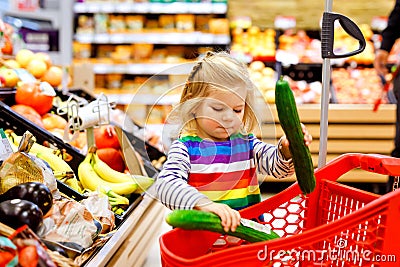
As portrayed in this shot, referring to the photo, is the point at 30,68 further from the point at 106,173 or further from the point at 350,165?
the point at 350,165

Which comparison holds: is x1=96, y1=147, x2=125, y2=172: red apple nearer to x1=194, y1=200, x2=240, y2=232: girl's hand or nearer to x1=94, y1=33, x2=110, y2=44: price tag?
x1=194, y1=200, x2=240, y2=232: girl's hand

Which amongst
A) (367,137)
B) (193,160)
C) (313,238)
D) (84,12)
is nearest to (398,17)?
(367,137)

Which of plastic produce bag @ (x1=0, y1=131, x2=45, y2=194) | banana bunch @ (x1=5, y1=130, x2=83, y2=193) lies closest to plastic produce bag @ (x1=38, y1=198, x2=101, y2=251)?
plastic produce bag @ (x1=0, y1=131, x2=45, y2=194)

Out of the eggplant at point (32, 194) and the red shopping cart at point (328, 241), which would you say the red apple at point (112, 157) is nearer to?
the eggplant at point (32, 194)

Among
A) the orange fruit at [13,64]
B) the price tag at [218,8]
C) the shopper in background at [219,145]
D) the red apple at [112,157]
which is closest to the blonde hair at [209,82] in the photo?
the shopper in background at [219,145]

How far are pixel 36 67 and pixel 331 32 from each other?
2347 millimetres

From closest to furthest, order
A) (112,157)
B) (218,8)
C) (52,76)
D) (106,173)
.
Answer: (106,173)
(112,157)
(52,76)
(218,8)

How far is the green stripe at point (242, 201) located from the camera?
155 centimetres

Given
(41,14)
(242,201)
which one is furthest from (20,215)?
(41,14)

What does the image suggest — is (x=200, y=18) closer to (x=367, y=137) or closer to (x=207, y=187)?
(x=367, y=137)

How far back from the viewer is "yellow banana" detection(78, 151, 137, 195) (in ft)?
7.64

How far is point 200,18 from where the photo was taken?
6.30m

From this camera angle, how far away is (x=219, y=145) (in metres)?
1.56

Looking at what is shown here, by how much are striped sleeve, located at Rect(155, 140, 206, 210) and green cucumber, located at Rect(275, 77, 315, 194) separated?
0.77 feet
